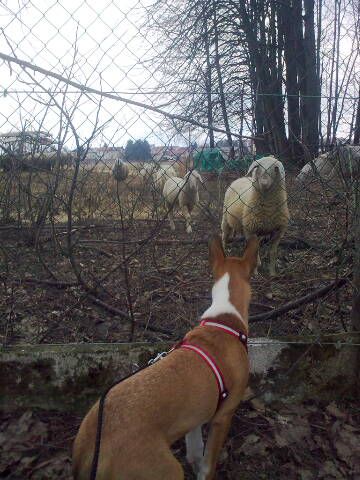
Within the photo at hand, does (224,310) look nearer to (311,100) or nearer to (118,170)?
(118,170)

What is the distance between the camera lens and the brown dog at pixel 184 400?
166 centimetres

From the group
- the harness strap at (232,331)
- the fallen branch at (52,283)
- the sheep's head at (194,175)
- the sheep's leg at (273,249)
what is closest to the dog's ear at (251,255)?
the harness strap at (232,331)

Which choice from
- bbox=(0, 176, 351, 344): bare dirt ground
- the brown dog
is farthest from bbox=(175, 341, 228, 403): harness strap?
bbox=(0, 176, 351, 344): bare dirt ground

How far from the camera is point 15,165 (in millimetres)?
3506

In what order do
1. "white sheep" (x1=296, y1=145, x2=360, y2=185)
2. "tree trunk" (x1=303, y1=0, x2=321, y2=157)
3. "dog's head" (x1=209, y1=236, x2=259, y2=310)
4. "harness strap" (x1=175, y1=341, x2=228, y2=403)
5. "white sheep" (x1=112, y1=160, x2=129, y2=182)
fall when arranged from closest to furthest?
"harness strap" (x1=175, y1=341, x2=228, y2=403), "dog's head" (x1=209, y1=236, x2=259, y2=310), "white sheep" (x1=296, y1=145, x2=360, y2=185), "tree trunk" (x1=303, y1=0, x2=321, y2=157), "white sheep" (x1=112, y1=160, x2=129, y2=182)

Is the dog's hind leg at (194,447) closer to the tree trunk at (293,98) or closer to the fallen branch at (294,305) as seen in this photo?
the fallen branch at (294,305)

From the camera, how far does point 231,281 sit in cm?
244

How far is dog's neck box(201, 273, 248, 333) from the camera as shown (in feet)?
7.59

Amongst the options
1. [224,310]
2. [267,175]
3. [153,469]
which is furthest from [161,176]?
[153,469]

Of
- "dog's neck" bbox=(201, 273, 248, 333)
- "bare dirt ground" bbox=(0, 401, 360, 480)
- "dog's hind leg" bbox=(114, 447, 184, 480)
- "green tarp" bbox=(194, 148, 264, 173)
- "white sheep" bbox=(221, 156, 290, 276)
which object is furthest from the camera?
"white sheep" bbox=(221, 156, 290, 276)

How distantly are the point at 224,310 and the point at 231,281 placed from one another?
0.58 feet

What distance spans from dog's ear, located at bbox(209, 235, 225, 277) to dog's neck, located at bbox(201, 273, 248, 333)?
0.08m

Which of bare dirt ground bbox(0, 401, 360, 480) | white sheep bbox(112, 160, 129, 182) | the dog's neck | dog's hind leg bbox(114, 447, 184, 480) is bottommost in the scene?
bare dirt ground bbox(0, 401, 360, 480)

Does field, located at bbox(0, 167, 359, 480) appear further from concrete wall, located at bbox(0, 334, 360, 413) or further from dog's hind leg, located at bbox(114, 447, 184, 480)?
dog's hind leg, located at bbox(114, 447, 184, 480)
